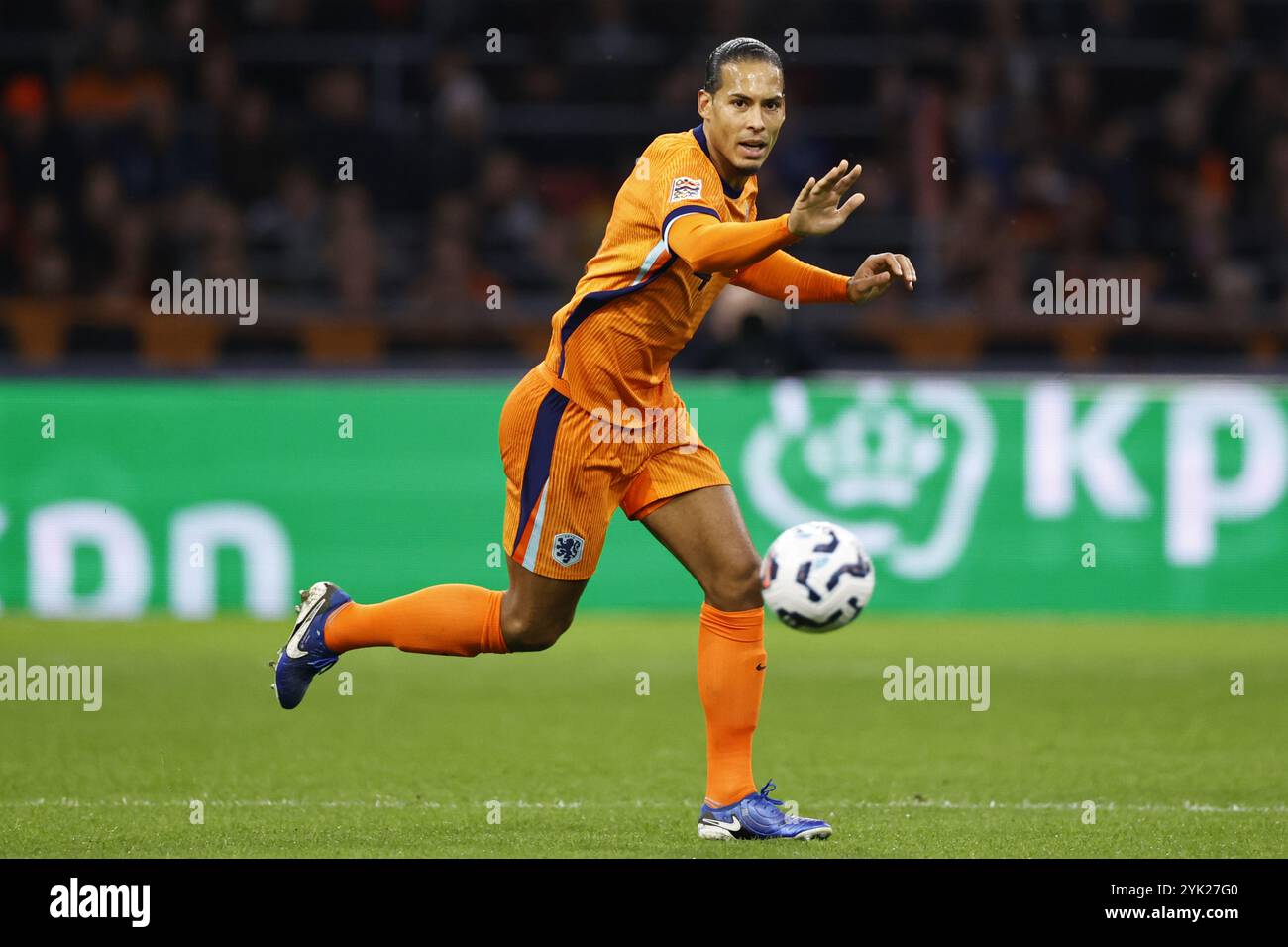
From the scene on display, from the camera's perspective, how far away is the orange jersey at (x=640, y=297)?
5848 mm

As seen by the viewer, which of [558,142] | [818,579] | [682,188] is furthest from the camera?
[558,142]

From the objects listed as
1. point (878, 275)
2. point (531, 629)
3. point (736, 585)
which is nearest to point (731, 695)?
point (736, 585)

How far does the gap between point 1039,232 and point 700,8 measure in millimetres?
3588

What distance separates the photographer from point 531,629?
6.14 meters

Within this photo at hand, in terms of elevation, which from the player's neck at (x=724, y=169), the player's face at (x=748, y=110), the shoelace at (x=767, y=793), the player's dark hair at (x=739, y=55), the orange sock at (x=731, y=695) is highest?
the player's dark hair at (x=739, y=55)

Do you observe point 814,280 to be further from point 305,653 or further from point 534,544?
point 305,653

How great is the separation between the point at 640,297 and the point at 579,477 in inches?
22.9

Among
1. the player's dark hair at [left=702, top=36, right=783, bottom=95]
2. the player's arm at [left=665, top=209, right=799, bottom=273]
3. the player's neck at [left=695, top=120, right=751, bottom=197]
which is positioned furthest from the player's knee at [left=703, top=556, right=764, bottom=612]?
the player's dark hair at [left=702, top=36, right=783, bottom=95]

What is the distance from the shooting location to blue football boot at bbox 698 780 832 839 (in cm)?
594

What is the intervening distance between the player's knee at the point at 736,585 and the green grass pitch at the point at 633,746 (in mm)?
726

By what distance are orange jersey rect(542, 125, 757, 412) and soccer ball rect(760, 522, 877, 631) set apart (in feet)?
4.72

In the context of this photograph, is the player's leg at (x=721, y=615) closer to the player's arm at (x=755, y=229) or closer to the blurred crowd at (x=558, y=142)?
the player's arm at (x=755, y=229)

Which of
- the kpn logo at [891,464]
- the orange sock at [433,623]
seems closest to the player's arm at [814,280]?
the orange sock at [433,623]


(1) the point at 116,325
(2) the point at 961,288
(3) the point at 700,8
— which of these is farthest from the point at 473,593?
(3) the point at 700,8
